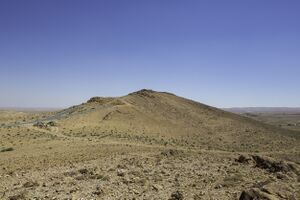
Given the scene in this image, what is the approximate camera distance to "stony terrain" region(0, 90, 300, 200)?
16.1 meters

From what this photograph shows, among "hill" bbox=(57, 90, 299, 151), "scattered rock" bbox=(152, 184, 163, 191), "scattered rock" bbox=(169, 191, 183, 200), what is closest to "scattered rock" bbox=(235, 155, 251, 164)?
"scattered rock" bbox=(152, 184, 163, 191)

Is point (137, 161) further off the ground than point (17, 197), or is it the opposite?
point (137, 161)

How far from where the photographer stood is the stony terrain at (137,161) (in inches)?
634

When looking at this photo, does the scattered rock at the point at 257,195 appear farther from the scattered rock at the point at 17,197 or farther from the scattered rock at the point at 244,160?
the scattered rock at the point at 244,160

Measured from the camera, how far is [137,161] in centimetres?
2327

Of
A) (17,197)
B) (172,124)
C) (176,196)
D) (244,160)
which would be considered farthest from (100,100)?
(176,196)

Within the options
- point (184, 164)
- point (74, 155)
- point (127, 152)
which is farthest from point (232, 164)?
point (74, 155)

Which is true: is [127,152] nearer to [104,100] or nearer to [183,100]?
[104,100]

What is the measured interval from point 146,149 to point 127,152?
280cm

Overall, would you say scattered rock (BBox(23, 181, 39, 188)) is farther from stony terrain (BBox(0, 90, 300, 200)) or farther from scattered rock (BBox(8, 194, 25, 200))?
scattered rock (BBox(8, 194, 25, 200))

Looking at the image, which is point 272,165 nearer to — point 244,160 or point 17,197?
point 244,160

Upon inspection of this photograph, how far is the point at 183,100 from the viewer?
2603 inches

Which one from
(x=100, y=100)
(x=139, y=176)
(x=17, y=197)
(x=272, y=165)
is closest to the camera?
(x=17, y=197)

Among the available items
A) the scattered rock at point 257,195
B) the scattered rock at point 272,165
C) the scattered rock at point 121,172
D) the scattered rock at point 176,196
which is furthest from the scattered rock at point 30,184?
the scattered rock at point 272,165
